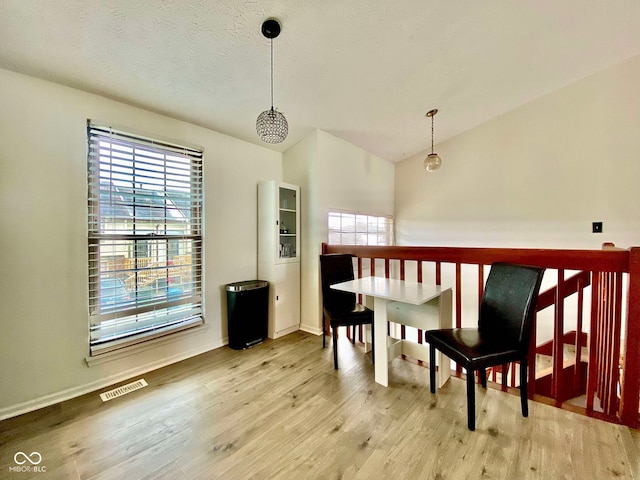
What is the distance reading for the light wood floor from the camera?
135 cm

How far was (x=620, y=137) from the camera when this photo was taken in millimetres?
3043

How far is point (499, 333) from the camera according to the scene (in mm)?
1776

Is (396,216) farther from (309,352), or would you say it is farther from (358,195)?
(309,352)

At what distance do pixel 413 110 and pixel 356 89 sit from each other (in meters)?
0.93

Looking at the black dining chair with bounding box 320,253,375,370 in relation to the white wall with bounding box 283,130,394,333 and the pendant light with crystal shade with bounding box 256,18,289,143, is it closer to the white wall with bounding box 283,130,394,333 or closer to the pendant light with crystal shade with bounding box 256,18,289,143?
the white wall with bounding box 283,130,394,333

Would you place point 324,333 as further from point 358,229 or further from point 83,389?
point 83,389

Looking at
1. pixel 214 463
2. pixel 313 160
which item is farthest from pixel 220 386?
pixel 313 160

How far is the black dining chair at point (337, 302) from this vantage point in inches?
90.8

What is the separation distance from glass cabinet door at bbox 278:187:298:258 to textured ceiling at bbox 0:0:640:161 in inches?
29.0

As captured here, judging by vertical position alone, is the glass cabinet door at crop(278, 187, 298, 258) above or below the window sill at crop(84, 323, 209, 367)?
above

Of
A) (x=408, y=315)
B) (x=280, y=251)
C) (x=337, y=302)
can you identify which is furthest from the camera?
(x=280, y=251)

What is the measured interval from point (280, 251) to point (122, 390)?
1844mm

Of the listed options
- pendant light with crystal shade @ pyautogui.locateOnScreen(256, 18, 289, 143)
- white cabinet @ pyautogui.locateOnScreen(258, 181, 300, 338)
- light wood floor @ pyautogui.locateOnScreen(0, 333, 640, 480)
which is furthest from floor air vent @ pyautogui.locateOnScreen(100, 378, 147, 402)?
pendant light with crystal shade @ pyautogui.locateOnScreen(256, 18, 289, 143)

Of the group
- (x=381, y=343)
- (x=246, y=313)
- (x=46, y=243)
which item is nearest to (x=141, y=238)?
(x=46, y=243)
